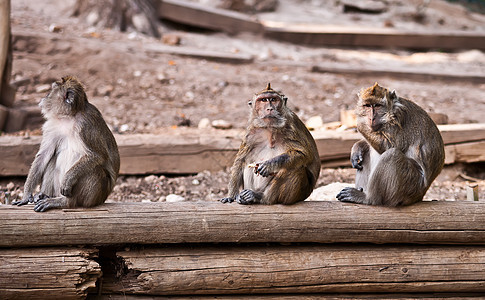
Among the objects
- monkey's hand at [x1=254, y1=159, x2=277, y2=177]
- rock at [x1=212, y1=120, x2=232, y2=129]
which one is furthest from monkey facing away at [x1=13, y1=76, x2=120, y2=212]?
rock at [x1=212, y1=120, x2=232, y2=129]

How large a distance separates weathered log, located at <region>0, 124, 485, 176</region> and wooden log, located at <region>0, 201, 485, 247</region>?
122 inches

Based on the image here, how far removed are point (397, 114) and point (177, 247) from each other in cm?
232

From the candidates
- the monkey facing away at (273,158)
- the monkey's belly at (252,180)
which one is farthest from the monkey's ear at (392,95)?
the monkey's belly at (252,180)

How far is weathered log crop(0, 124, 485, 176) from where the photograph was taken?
7.71 m

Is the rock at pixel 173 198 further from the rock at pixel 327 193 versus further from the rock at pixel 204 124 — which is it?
the rock at pixel 204 124

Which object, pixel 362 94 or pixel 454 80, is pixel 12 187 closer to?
pixel 362 94

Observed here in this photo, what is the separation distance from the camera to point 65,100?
512cm

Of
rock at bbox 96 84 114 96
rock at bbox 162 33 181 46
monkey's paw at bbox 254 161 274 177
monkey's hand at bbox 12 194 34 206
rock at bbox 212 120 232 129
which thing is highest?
monkey's paw at bbox 254 161 274 177

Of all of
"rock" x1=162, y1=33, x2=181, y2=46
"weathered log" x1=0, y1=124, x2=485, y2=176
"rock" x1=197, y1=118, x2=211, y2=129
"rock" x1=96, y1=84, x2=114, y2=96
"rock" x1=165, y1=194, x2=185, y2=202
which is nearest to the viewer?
"rock" x1=165, y1=194, x2=185, y2=202

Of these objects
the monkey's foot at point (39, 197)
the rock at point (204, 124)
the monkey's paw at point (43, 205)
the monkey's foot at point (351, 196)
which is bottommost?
the rock at point (204, 124)

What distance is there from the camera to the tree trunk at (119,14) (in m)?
13.8

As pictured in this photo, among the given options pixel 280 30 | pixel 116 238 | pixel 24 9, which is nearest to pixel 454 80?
pixel 280 30

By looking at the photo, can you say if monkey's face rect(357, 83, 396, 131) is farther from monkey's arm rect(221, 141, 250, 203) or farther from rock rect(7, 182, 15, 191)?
rock rect(7, 182, 15, 191)

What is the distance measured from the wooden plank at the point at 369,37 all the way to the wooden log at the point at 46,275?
487 inches
